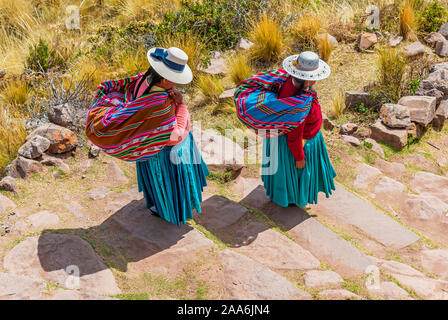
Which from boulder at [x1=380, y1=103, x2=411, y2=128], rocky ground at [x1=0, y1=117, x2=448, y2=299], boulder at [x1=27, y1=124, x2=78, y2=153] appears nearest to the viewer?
rocky ground at [x1=0, y1=117, x2=448, y2=299]

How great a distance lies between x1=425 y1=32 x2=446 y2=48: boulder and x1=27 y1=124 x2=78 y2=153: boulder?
5.22 m

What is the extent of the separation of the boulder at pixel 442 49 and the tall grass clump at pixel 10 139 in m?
5.60

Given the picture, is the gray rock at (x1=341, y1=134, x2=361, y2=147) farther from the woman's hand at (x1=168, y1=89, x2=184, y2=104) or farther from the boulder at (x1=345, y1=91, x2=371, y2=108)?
the woman's hand at (x1=168, y1=89, x2=184, y2=104)

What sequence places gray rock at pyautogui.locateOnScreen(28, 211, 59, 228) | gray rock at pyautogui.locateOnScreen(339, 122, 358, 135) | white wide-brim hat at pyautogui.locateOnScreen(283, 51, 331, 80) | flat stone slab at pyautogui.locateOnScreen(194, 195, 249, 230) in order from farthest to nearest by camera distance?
gray rock at pyautogui.locateOnScreen(339, 122, 358, 135), flat stone slab at pyautogui.locateOnScreen(194, 195, 249, 230), gray rock at pyautogui.locateOnScreen(28, 211, 59, 228), white wide-brim hat at pyautogui.locateOnScreen(283, 51, 331, 80)

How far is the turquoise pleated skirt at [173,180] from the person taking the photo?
3609mm

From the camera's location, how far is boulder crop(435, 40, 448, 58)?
648 centimetres

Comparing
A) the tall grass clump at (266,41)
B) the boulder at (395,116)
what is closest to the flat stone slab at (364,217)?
the boulder at (395,116)

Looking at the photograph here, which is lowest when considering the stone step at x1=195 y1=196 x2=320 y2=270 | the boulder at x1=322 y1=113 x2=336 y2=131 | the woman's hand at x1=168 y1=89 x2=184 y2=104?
the boulder at x1=322 y1=113 x2=336 y2=131

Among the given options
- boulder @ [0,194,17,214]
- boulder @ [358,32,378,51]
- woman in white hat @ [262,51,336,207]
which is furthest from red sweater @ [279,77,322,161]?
boulder @ [358,32,378,51]

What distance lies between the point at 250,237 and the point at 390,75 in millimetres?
3190

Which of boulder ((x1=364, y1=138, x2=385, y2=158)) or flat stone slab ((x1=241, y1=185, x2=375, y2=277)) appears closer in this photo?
flat stone slab ((x1=241, y1=185, x2=375, y2=277))

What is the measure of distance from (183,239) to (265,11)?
4.63m

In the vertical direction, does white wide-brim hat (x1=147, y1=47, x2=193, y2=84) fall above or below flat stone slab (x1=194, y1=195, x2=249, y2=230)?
above

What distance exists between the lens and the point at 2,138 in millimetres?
4836
